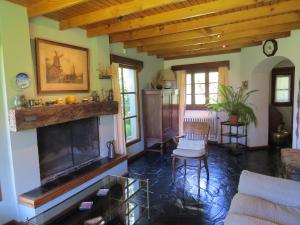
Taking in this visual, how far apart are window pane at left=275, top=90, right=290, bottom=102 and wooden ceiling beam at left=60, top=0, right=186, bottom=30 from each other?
195 inches

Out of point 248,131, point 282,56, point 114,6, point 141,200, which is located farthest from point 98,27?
point 248,131

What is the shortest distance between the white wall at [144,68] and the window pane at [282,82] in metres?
3.17

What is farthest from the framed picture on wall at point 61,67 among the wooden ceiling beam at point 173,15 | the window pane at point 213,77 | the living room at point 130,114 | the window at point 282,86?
the window at point 282,86

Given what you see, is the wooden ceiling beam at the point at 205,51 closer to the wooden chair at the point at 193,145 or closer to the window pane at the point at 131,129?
the window pane at the point at 131,129

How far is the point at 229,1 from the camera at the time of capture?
236 centimetres

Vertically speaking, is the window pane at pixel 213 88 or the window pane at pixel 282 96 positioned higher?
the window pane at pixel 213 88

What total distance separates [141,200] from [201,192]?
91 cm

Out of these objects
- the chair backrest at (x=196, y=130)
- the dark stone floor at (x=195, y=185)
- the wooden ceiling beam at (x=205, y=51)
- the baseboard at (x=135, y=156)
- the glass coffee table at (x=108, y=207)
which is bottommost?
the dark stone floor at (x=195, y=185)

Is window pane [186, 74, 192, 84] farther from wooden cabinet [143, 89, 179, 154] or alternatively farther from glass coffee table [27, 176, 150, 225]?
glass coffee table [27, 176, 150, 225]

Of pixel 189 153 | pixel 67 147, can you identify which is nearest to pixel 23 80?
pixel 67 147

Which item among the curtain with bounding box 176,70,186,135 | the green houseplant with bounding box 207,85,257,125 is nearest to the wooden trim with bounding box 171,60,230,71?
the curtain with bounding box 176,70,186,135

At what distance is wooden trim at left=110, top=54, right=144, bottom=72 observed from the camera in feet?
13.1

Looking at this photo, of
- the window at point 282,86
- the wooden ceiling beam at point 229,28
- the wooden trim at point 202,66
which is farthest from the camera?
the window at point 282,86

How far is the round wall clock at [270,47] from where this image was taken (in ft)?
13.8
